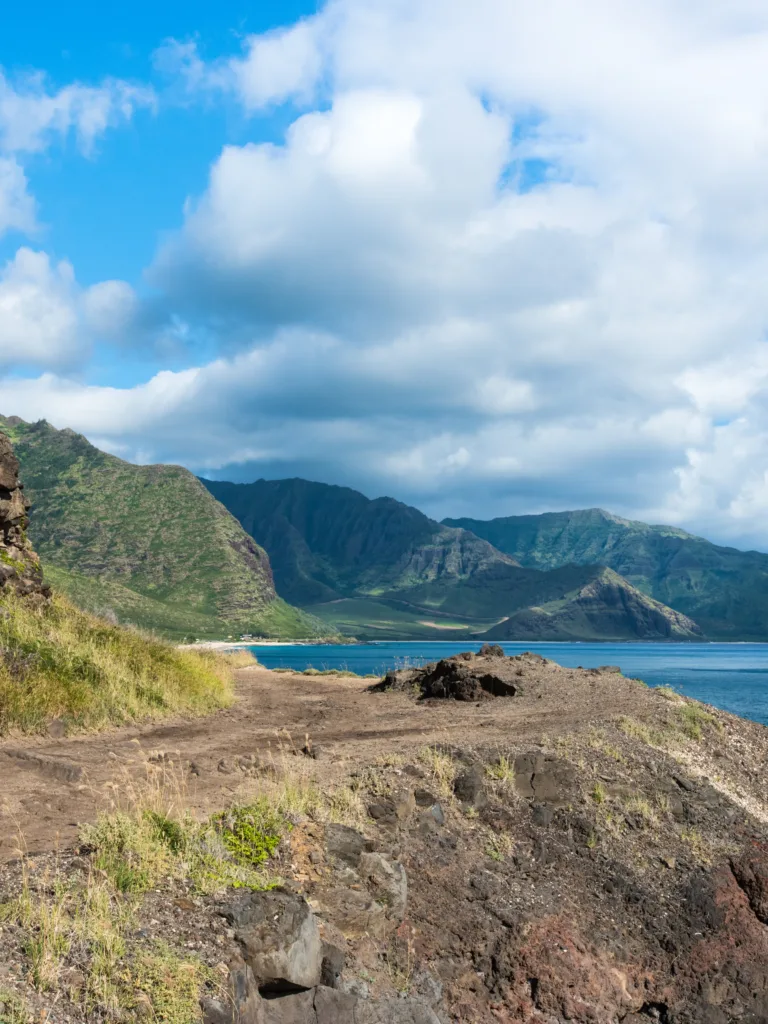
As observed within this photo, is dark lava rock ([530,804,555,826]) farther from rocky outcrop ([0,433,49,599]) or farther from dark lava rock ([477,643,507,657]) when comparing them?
dark lava rock ([477,643,507,657])

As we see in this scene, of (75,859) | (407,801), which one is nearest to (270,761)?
(407,801)

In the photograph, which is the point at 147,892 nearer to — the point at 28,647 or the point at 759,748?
the point at 28,647

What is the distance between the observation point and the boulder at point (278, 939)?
22.3 ft

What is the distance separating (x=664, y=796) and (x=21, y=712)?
11256 millimetres

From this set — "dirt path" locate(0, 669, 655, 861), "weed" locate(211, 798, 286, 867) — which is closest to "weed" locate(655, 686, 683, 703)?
"dirt path" locate(0, 669, 655, 861)

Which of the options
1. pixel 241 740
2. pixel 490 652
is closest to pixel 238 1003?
pixel 241 740

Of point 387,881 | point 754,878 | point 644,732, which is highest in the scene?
Answer: point 644,732

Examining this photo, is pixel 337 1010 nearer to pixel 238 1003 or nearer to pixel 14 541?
pixel 238 1003

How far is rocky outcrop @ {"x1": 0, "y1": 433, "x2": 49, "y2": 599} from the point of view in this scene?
20781 millimetres

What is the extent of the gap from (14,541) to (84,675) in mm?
6659

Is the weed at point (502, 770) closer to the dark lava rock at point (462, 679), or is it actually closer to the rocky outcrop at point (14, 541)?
the dark lava rock at point (462, 679)

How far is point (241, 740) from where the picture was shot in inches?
640

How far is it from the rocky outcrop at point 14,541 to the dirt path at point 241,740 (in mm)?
6305

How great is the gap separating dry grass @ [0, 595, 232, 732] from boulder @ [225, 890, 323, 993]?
8.42 m
